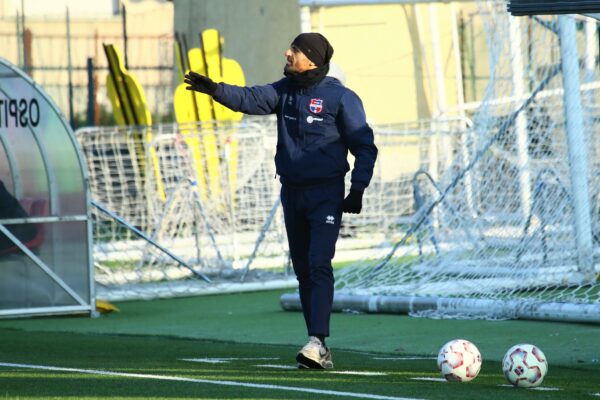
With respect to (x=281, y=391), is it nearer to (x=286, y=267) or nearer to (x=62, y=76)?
(x=286, y=267)

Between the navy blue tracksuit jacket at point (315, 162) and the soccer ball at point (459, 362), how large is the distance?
3.25ft

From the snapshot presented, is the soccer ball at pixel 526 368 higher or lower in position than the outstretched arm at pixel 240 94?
lower

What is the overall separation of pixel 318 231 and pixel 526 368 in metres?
1.63

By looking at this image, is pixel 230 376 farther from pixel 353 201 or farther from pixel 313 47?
pixel 313 47

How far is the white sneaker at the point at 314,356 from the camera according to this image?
7.57 m

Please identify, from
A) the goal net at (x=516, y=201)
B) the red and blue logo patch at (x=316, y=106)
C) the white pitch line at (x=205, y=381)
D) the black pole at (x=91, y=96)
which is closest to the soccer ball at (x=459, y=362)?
the white pitch line at (x=205, y=381)

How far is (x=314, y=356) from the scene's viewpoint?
7574mm

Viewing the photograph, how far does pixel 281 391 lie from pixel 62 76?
69.6 feet

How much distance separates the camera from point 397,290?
1213 cm

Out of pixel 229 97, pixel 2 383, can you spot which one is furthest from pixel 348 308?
pixel 2 383

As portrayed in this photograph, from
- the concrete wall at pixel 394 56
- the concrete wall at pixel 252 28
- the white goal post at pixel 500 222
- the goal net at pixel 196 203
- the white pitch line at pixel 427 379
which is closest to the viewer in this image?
the white pitch line at pixel 427 379

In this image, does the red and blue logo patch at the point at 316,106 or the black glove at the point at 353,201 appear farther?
the red and blue logo patch at the point at 316,106

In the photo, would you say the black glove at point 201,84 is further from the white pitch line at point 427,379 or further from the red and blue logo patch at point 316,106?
the white pitch line at point 427,379

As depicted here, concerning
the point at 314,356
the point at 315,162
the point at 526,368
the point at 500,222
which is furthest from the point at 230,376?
the point at 500,222
